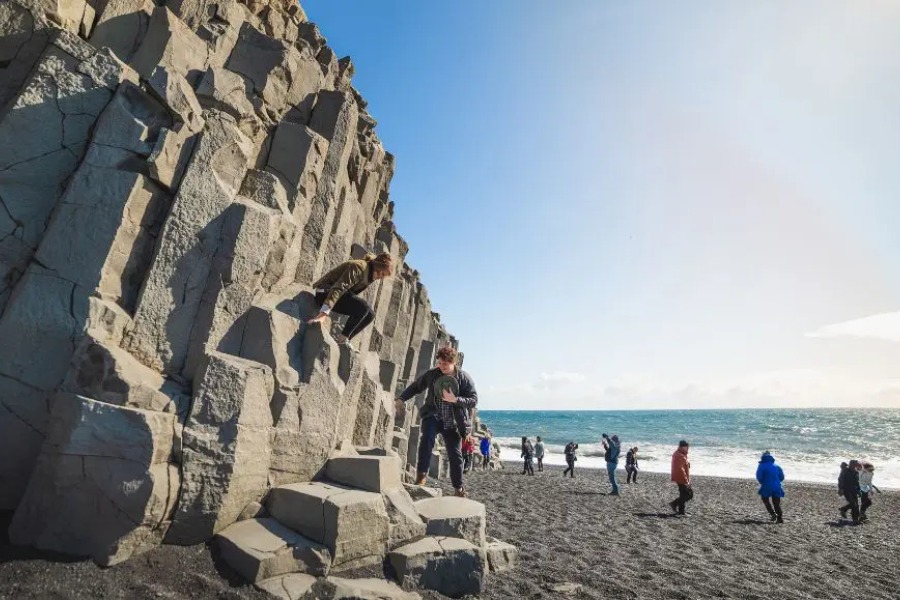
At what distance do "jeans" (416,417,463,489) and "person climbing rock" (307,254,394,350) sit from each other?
1.65m

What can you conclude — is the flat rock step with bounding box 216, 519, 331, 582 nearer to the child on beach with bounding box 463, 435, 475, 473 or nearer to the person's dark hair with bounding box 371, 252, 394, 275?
the person's dark hair with bounding box 371, 252, 394, 275

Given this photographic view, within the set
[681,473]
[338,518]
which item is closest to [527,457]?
[681,473]

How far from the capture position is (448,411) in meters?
6.60

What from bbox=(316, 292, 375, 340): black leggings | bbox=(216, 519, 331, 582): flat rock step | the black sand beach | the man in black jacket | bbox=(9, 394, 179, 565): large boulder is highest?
bbox=(316, 292, 375, 340): black leggings

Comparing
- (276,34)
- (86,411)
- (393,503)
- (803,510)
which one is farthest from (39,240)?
(803,510)

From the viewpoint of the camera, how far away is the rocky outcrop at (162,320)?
4059 mm

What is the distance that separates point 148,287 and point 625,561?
24.2 ft

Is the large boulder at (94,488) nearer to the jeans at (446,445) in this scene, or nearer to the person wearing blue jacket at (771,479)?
the jeans at (446,445)

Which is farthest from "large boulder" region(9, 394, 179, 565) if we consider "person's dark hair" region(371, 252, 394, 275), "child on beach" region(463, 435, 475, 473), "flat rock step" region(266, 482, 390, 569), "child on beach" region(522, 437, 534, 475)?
"child on beach" region(522, 437, 534, 475)

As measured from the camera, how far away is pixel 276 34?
27.3 ft

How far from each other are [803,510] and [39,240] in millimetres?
21873

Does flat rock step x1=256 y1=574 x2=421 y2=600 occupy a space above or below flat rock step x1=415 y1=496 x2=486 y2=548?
below

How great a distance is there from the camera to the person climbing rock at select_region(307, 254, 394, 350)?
630cm

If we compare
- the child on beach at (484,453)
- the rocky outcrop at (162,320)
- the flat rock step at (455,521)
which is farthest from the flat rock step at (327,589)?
the child on beach at (484,453)
